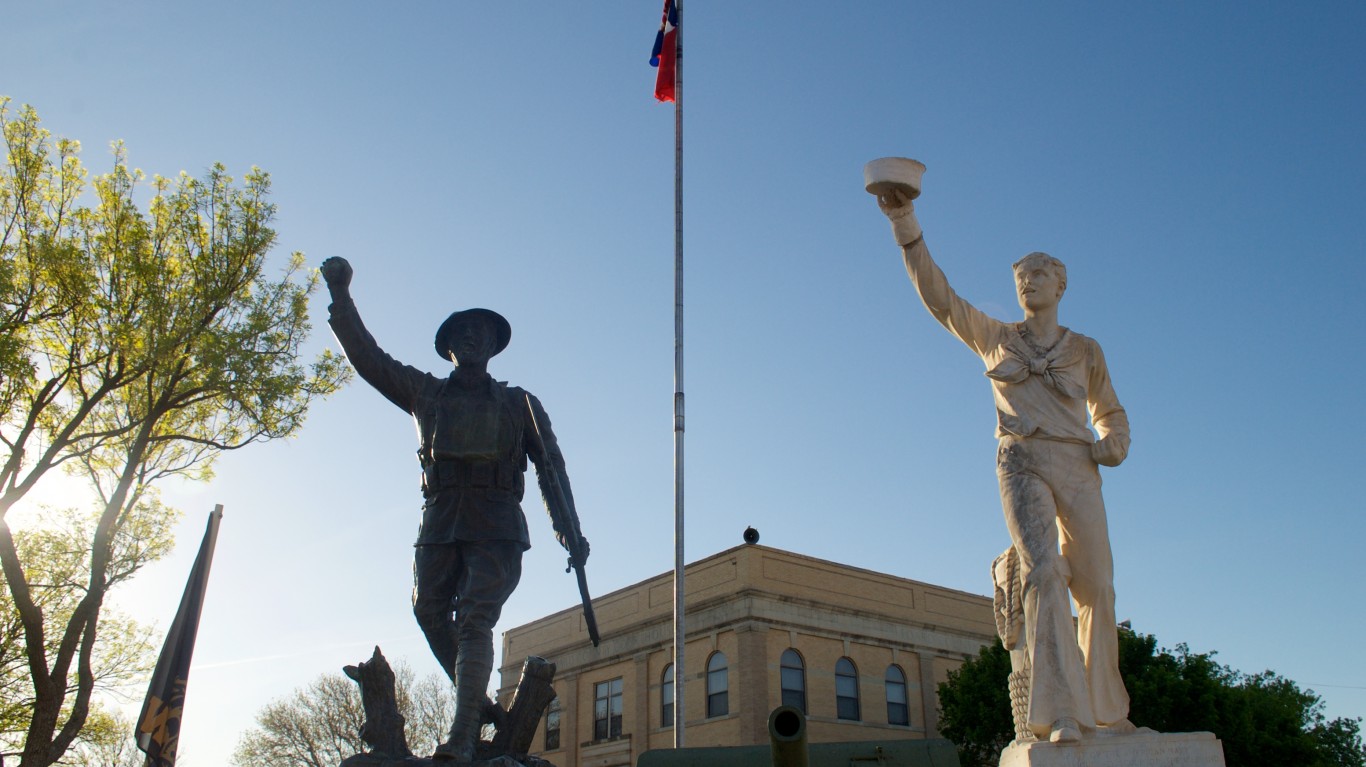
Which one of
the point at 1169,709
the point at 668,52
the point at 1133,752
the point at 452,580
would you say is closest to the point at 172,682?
the point at 452,580

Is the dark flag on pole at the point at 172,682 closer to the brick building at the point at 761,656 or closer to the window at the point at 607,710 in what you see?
the brick building at the point at 761,656

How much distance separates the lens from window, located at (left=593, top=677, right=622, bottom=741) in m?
36.2

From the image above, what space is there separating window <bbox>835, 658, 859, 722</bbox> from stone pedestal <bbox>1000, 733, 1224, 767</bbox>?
30.1m

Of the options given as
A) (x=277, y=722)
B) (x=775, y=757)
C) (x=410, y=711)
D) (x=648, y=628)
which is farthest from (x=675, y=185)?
(x=277, y=722)

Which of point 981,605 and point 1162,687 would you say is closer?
point 1162,687

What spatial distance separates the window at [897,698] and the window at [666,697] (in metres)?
6.73

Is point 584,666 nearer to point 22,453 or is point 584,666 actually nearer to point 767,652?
point 767,652

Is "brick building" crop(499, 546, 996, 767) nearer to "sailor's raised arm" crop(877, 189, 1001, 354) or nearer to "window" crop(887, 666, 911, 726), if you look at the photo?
"window" crop(887, 666, 911, 726)

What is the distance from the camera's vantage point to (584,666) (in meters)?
38.2

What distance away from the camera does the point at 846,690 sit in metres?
33.7

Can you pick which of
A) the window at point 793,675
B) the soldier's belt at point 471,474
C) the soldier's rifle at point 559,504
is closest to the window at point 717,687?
the window at point 793,675

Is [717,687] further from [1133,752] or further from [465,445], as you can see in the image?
[1133,752]

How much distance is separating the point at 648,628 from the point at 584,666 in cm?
372

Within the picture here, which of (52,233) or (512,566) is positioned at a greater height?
(52,233)
